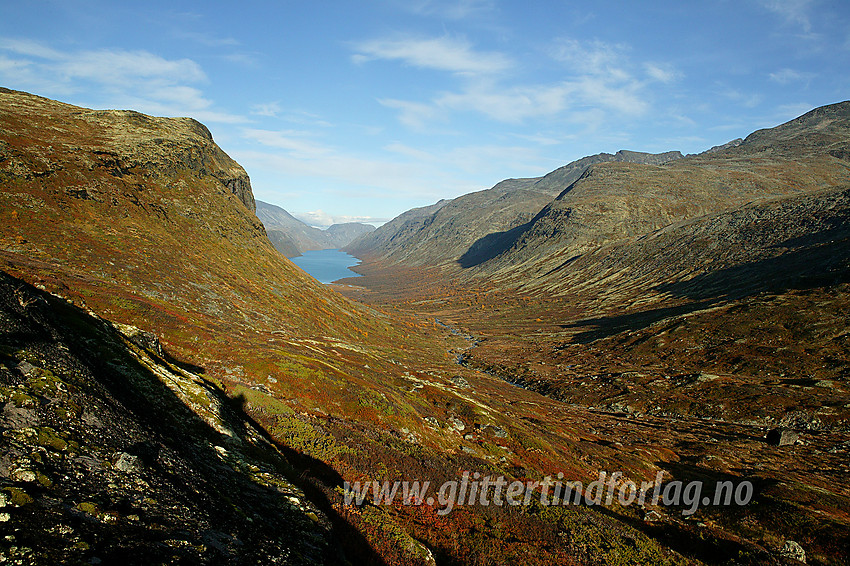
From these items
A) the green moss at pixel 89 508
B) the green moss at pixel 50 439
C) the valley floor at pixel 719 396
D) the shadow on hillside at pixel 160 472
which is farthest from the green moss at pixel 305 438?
the valley floor at pixel 719 396

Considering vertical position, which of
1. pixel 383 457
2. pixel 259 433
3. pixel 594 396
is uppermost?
pixel 259 433

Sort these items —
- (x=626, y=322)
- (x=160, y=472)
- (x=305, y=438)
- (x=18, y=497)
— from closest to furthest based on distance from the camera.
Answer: (x=18, y=497) < (x=160, y=472) < (x=305, y=438) < (x=626, y=322)

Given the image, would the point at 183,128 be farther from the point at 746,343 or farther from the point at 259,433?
the point at 746,343

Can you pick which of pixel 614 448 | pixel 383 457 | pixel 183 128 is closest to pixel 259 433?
pixel 383 457

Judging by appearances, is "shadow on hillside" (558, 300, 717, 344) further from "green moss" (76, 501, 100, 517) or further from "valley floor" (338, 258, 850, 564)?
"green moss" (76, 501, 100, 517)

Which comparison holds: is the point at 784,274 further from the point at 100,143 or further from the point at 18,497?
the point at 100,143

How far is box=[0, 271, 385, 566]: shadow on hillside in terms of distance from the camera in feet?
24.4

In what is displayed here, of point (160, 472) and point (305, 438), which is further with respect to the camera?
point (305, 438)

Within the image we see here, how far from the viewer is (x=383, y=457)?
22266 mm

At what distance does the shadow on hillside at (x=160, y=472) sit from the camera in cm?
743

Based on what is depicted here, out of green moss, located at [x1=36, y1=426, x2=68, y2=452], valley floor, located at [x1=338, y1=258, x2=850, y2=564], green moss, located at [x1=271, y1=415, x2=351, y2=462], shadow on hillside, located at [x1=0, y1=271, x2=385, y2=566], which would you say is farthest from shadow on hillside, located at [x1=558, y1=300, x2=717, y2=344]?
green moss, located at [x1=36, y1=426, x2=68, y2=452]

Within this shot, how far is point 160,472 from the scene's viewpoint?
387 inches

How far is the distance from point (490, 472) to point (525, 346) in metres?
97.9

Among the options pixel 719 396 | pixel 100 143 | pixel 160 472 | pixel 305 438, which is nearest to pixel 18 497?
pixel 160 472
